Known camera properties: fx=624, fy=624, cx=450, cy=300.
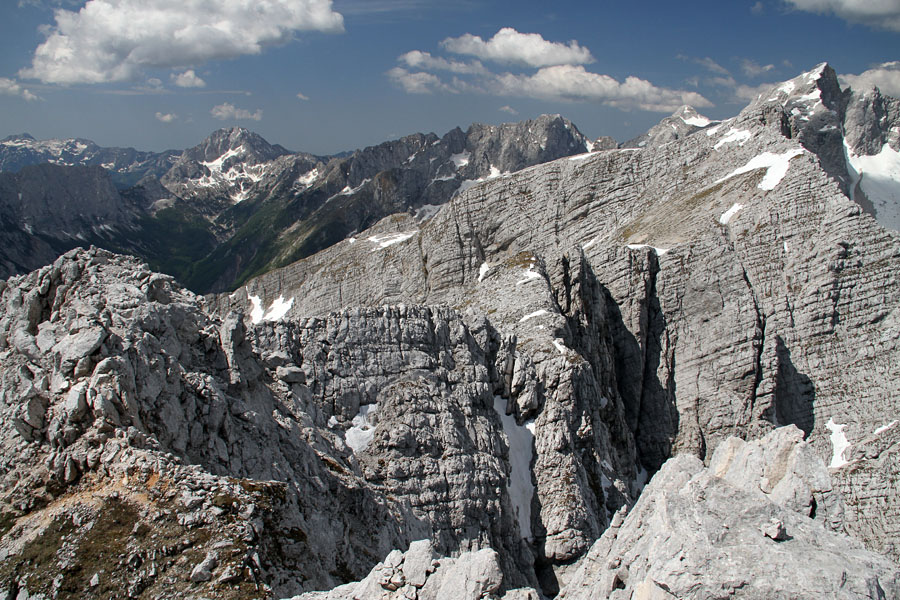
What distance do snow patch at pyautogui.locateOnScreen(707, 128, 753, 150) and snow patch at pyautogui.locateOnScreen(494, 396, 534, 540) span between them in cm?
5759

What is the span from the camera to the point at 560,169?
103938mm

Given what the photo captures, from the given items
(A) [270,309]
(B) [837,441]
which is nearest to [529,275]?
(B) [837,441]

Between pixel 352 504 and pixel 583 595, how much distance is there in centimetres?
1870

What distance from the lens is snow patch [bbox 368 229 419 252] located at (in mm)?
133000

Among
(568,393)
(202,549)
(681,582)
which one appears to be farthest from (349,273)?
(681,582)

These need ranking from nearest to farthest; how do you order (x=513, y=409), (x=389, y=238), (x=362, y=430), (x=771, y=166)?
1. (x=362, y=430)
2. (x=513, y=409)
3. (x=771, y=166)
4. (x=389, y=238)

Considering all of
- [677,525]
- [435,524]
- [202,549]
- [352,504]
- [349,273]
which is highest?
[349,273]

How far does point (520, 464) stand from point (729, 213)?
Answer: 145 ft

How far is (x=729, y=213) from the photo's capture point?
251 ft

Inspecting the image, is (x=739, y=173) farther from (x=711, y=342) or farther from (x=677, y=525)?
(x=677, y=525)

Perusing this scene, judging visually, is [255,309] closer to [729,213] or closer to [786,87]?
[729,213]

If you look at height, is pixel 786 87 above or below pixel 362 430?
above

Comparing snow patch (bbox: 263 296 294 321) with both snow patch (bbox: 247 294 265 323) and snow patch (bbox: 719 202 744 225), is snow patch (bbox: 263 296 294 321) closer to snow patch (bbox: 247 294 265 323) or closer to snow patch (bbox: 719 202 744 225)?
snow patch (bbox: 247 294 265 323)

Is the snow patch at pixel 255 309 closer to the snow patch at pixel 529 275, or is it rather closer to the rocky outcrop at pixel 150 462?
the snow patch at pixel 529 275
